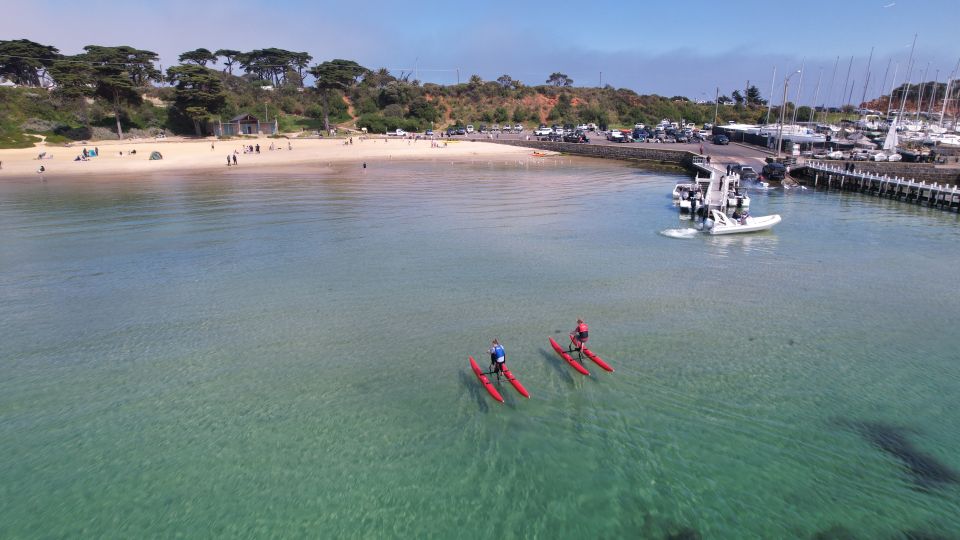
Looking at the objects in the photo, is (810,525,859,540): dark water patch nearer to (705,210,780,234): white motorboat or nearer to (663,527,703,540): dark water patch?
(663,527,703,540): dark water patch

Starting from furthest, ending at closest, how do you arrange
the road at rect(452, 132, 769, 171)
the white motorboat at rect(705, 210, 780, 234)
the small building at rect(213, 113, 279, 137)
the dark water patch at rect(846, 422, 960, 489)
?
the small building at rect(213, 113, 279, 137) → the road at rect(452, 132, 769, 171) → the white motorboat at rect(705, 210, 780, 234) → the dark water patch at rect(846, 422, 960, 489)

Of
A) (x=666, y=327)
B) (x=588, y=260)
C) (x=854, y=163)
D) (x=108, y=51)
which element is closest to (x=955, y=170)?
(x=854, y=163)

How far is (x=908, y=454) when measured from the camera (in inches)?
589

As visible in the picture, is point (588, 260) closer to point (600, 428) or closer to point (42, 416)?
point (600, 428)

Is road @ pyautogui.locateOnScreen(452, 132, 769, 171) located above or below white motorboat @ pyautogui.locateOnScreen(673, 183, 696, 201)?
above

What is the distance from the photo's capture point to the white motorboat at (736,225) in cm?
3959

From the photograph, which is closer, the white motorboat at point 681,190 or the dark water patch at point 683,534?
the dark water patch at point 683,534

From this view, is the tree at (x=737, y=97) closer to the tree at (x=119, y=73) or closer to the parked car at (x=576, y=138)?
the parked car at (x=576, y=138)

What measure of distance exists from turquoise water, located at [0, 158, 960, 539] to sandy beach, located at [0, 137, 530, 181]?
4197cm

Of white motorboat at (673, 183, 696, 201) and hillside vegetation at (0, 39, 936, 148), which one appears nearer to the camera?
white motorboat at (673, 183, 696, 201)

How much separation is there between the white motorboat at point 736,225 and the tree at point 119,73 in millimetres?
96123

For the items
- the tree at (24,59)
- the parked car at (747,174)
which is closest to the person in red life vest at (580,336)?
the parked car at (747,174)

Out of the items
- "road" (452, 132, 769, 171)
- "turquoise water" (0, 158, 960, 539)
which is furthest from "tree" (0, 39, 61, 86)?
"turquoise water" (0, 158, 960, 539)

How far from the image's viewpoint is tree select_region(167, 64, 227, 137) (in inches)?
3895
